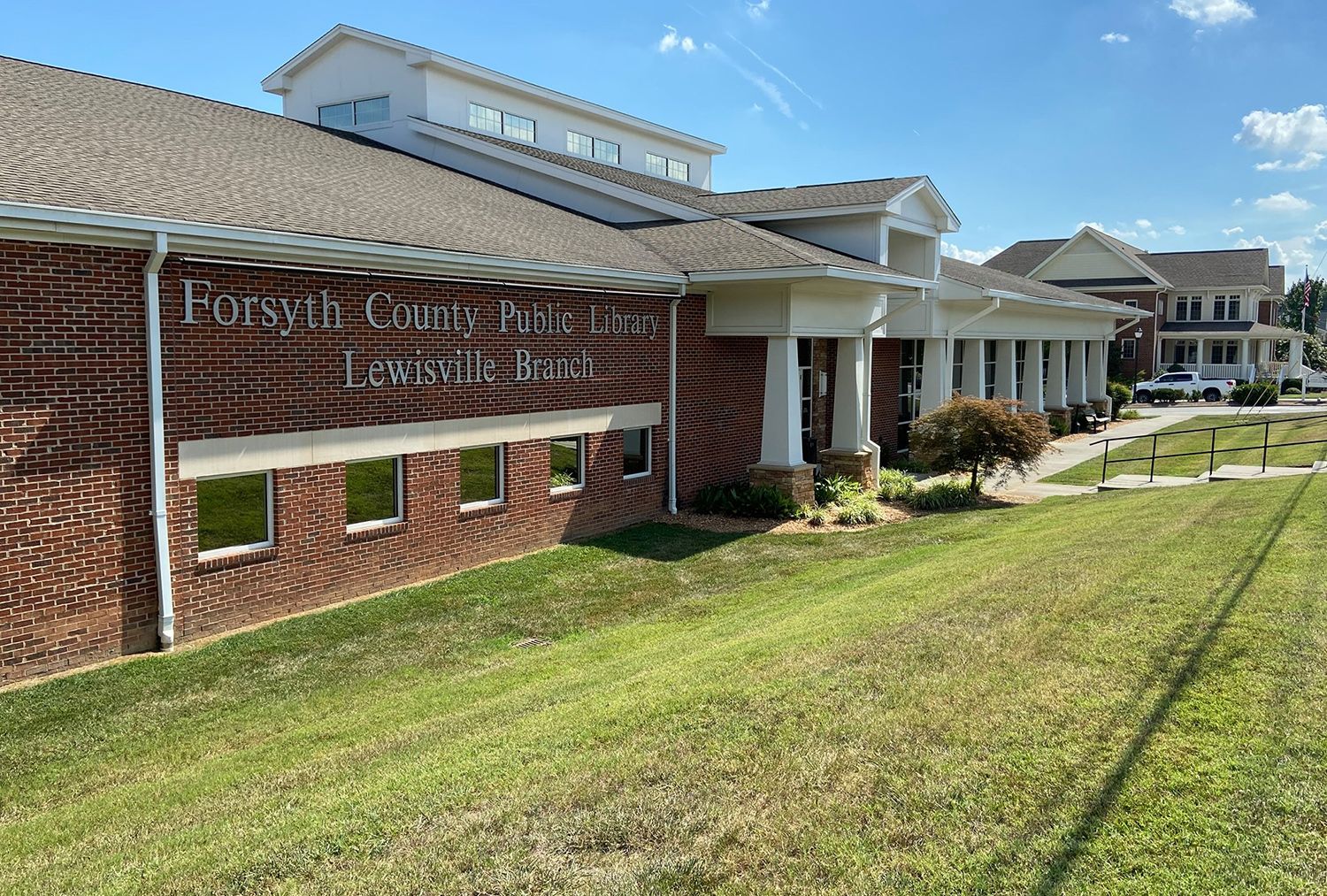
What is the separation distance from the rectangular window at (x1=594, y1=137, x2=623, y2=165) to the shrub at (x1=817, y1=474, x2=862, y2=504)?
1218cm

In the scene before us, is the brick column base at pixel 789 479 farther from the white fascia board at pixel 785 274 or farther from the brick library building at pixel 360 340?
the white fascia board at pixel 785 274

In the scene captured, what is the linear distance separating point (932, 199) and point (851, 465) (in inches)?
271

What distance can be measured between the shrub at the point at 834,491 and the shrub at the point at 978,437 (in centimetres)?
193

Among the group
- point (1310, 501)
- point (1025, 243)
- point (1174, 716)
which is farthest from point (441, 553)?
point (1025, 243)

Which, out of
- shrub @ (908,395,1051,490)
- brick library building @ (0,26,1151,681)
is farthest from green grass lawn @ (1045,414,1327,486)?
brick library building @ (0,26,1151,681)

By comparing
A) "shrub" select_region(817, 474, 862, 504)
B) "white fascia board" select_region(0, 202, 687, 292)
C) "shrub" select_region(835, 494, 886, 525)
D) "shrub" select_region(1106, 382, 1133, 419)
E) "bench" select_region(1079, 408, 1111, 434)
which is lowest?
"shrub" select_region(835, 494, 886, 525)

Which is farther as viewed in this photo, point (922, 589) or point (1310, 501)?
point (1310, 501)

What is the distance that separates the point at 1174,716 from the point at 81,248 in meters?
9.35

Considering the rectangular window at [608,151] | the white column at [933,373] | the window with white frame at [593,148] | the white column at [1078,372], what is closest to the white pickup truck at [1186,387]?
the white column at [1078,372]

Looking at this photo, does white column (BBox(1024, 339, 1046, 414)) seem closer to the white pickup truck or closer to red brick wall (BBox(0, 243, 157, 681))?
the white pickup truck

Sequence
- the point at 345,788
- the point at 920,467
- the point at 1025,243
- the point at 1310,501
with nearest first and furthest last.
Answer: the point at 345,788
the point at 1310,501
the point at 920,467
the point at 1025,243

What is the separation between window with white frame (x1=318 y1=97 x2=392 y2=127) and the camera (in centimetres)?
2195

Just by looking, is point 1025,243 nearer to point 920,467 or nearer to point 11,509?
point 920,467

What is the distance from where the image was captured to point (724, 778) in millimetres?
5113
